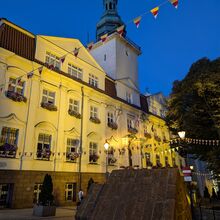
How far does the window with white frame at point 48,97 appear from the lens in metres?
18.7

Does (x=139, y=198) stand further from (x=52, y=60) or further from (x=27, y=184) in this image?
(x=52, y=60)

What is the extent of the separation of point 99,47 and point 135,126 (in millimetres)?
13809

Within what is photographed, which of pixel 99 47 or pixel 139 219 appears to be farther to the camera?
pixel 99 47

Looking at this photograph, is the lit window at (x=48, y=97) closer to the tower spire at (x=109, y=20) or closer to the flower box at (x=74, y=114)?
the flower box at (x=74, y=114)

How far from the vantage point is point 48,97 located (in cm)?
1900

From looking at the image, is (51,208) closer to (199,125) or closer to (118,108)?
(199,125)

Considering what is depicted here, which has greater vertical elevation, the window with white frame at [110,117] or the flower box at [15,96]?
the window with white frame at [110,117]

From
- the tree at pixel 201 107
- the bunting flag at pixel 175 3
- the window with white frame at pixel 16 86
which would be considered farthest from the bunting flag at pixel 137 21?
the window with white frame at pixel 16 86

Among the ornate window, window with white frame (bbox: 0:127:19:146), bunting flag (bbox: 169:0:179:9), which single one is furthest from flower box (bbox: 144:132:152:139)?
bunting flag (bbox: 169:0:179:9)

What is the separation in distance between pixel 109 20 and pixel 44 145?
27299 millimetres

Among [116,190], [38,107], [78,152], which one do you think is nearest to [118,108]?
[78,152]

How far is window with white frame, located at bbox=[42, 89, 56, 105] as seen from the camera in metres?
18.7

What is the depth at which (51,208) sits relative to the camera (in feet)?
40.0

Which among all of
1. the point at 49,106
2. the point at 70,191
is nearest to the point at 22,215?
the point at 70,191
